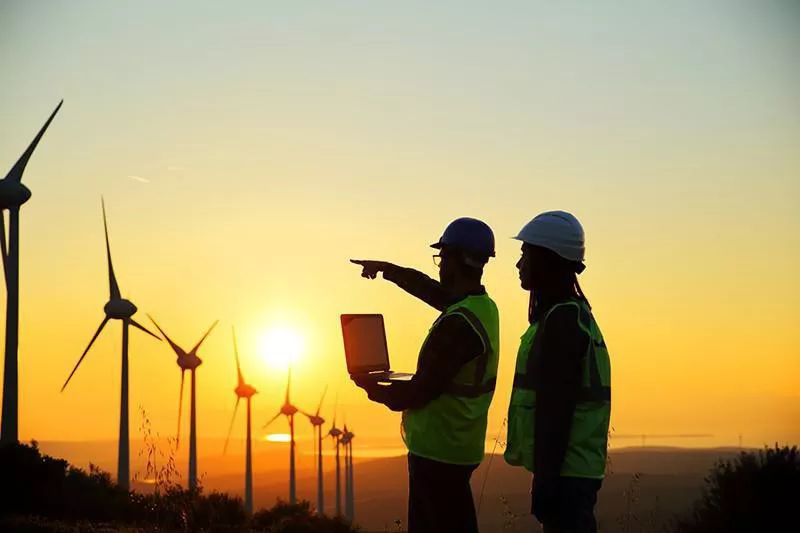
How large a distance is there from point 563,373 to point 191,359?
5367 cm

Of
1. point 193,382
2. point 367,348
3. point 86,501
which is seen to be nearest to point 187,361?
point 193,382

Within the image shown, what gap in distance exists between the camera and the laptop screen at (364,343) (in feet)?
26.4

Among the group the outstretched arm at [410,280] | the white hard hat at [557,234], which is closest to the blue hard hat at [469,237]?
the white hard hat at [557,234]

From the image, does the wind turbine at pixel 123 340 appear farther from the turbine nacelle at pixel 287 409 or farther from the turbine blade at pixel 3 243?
the turbine nacelle at pixel 287 409

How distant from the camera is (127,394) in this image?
4700 centimetres

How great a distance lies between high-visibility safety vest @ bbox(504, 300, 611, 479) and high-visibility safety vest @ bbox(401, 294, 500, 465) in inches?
36.9

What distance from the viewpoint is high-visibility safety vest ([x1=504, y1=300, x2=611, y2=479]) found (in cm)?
669

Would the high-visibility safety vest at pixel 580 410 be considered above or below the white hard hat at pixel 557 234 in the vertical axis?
below

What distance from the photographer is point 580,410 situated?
675 centimetres

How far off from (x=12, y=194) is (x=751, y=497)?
104 ft

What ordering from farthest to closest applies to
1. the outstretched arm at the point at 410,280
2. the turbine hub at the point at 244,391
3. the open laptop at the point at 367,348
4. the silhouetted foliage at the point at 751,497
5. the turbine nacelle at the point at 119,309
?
the turbine hub at the point at 244,391
the turbine nacelle at the point at 119,309
the silhouetted foliage at the point at 751,497
the outstretched arm at the point at 410,280
the open laptop at the point at 367,348

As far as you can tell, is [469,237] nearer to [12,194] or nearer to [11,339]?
[11,339]

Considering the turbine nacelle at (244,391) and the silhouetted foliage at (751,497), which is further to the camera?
the turbine nacelle at (244,391)

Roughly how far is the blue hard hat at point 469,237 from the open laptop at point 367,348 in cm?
73
